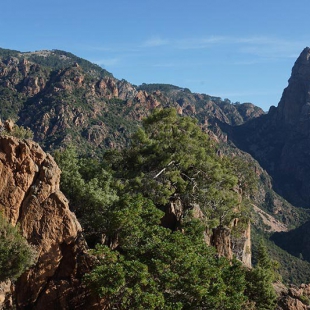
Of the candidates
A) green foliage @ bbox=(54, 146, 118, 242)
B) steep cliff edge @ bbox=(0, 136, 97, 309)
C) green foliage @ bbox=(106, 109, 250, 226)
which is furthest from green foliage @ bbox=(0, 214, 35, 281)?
green foliage @ bbox=(106, 109, 250, 226)

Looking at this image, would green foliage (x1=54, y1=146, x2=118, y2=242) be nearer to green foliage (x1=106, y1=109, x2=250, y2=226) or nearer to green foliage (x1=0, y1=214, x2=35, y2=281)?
green foliage (x1=106, y1=109, x2=250, y2=226)

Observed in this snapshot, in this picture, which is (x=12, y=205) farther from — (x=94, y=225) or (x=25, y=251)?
(x=94, y=225)

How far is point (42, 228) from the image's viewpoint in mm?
20734

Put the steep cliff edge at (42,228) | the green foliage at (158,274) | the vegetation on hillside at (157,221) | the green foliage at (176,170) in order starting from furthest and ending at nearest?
1. the green foliage at (176,170)
2. the steep cliff edge at (42,228)
3. the vegetation on hillside at (157,221)
4. the green foliage at (158,274)

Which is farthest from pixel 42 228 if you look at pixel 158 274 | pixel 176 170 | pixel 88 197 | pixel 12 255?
pixel 176 170

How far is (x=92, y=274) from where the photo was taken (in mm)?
18125

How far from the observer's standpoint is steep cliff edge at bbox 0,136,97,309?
20.1 metres

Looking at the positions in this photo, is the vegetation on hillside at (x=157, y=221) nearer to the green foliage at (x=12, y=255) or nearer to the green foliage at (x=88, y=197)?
the green foliage at (x=88, y=197)

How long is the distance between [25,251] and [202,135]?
A: 2698 centimetres

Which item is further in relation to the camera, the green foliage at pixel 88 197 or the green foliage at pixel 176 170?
the green foliage at pixel 176 170

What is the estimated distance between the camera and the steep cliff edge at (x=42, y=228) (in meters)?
20.1

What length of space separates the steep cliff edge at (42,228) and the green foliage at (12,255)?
143 cm

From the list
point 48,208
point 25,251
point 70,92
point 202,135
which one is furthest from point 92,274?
point 70,92

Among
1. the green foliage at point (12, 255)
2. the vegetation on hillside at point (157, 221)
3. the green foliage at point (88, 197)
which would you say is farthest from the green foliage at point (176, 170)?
the green foliage at point (12, 255)
